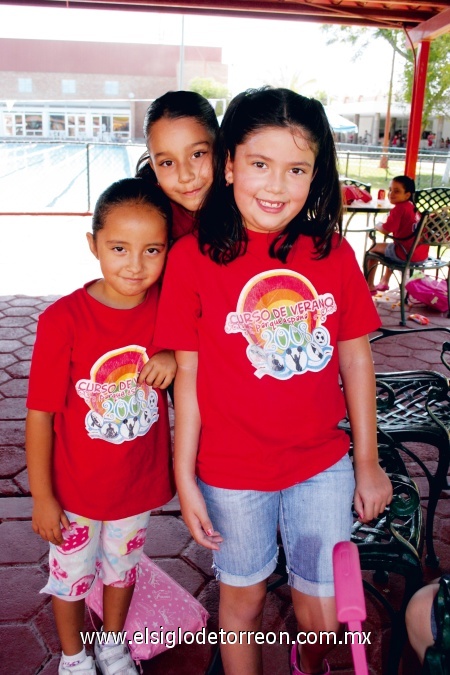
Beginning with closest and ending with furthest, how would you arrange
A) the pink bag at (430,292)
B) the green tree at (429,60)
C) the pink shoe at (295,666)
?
the pink shoe at (295,666)
the pink bag at (430,292)
the green tree at (429,60)

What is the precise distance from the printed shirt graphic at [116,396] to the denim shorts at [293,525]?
0.71 feet

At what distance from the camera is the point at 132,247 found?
1294 mm

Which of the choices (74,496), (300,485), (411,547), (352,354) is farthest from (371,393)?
(74,496)

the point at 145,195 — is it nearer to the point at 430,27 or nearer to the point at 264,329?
the point at 264,329

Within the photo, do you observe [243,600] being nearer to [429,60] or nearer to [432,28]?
[432,28]

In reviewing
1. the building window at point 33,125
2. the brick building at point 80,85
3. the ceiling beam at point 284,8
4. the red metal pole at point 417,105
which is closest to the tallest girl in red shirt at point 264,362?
the ceiling beam at point 284,8

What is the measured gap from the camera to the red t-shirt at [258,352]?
1.23 m

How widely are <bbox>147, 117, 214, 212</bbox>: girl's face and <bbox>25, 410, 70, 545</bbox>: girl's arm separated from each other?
1.96ft

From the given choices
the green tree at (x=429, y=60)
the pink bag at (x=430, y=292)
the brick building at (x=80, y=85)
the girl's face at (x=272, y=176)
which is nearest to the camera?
the girl's face at (x=272, y=176)

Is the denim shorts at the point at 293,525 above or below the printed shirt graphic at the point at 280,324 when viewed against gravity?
below

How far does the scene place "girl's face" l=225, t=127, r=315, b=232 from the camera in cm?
118

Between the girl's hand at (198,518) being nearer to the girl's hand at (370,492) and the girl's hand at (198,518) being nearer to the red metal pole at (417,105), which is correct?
the girl's hand at (370,492)

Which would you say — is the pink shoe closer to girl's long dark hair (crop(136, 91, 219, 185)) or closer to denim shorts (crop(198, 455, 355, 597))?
denim shorts (crop(198, 455, 355, 597))

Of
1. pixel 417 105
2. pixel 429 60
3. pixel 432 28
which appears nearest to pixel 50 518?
pixel 432 28
